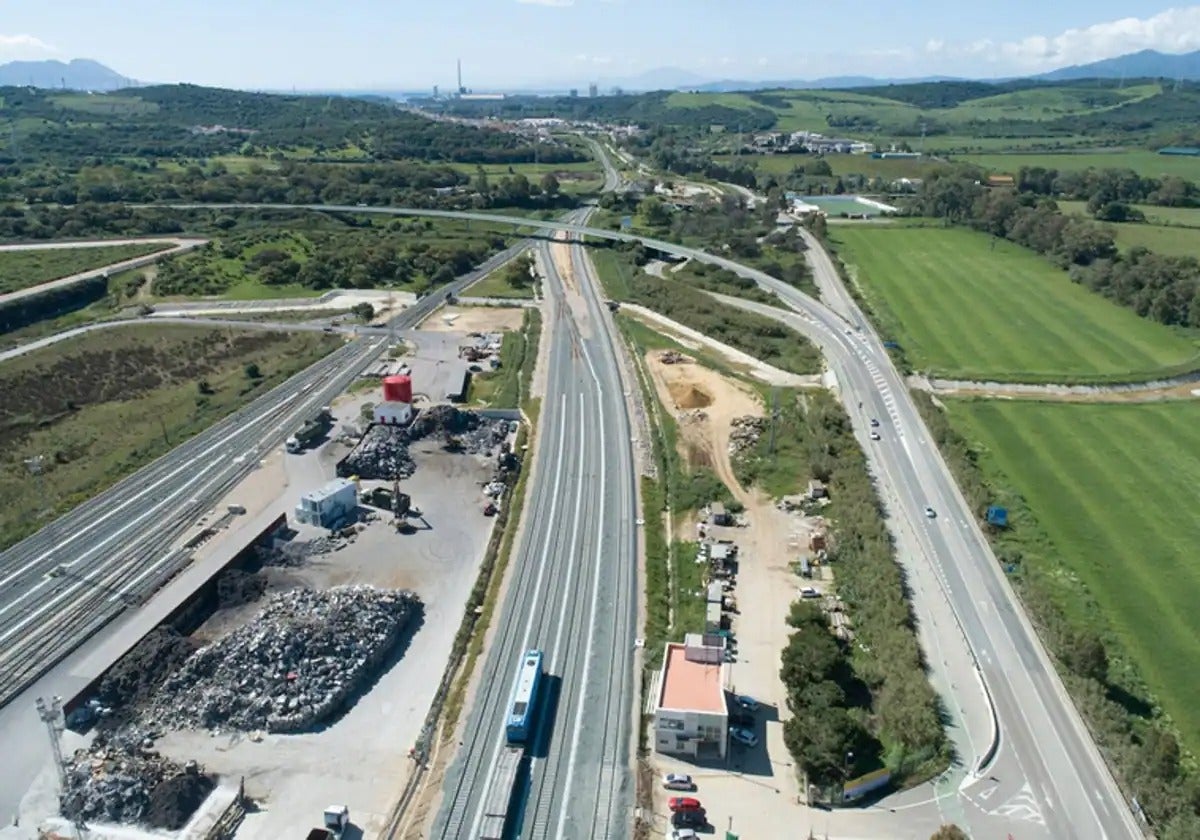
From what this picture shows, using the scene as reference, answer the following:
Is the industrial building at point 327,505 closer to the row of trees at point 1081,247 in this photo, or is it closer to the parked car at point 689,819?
the parked car at point 689,819

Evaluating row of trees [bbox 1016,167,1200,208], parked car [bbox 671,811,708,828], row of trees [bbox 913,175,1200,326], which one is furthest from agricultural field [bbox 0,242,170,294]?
row of trees [bbox 1016,167,1200,208]

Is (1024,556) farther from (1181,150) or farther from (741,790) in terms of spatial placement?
(1181,150)

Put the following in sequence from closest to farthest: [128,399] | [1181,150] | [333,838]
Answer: [333,838]
[128,399]
[1181,150]

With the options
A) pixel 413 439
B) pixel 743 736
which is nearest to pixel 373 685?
pixel 743 736

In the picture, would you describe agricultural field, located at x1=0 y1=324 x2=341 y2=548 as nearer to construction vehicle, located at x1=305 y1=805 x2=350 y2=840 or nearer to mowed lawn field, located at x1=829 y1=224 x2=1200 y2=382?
construction vehicle, located at x1=305 y1=805 x2=350 y2=840

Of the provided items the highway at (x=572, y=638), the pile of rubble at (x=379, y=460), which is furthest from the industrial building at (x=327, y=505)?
the highway at (x=572, y=638)

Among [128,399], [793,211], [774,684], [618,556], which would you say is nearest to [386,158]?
[793,211]

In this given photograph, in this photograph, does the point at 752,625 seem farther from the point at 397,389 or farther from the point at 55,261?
the point at 55,261
